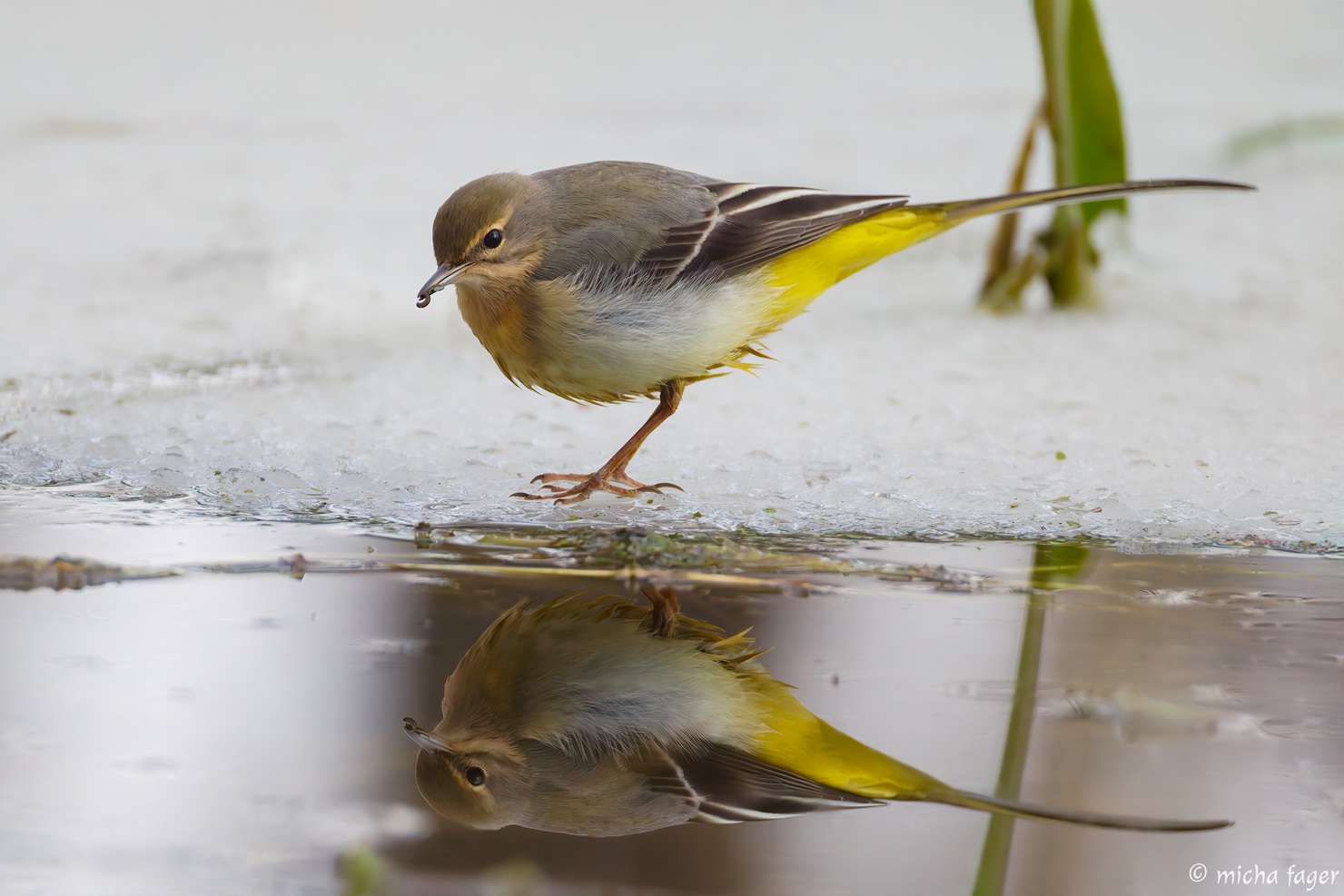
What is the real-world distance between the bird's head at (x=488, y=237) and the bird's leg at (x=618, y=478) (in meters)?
0.46

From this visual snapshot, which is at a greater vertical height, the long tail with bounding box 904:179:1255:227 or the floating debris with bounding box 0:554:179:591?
the long tail with bounding box 904:179:1255:227

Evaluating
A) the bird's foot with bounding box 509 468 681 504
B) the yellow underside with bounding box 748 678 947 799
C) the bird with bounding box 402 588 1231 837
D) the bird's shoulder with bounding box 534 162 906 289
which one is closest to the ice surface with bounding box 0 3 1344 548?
the bird's foot with bounding box 509 468 681 504

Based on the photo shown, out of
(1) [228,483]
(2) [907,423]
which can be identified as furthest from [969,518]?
(1) [228,483]

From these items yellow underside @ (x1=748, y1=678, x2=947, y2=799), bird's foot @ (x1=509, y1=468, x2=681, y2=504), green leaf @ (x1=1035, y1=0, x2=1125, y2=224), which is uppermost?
green leaf @ (x1=1035, y1=0, x2=1125, y2=224)

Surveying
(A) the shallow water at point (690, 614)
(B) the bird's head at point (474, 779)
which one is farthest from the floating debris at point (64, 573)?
(B) the bird's head at point (474, 779)

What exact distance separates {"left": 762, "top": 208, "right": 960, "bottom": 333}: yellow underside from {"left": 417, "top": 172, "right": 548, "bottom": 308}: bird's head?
1.95 feet

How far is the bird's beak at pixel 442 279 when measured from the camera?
2.93 meters

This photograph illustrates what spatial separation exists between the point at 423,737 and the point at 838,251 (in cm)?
186

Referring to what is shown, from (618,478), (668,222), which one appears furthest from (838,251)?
(618,478)

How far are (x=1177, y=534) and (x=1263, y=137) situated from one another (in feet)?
12.0

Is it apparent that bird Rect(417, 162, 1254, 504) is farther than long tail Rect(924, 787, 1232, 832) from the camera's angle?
Yes

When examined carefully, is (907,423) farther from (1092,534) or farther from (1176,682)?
(1176,682)

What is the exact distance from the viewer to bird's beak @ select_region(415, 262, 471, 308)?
9.62 ft

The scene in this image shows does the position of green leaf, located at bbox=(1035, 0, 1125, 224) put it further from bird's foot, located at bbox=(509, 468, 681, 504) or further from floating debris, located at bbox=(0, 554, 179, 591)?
floating debris, located at bbox=(0, 554, 179, 591)
